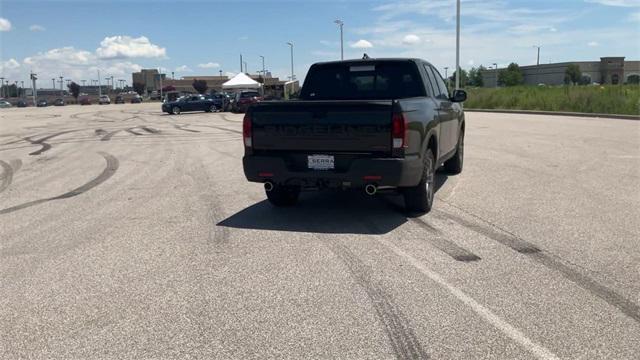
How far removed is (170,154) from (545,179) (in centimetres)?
923

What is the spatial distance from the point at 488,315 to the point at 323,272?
152cm

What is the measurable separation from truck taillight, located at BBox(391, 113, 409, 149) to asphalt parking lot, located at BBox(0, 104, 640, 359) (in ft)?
3.11

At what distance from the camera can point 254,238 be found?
646 cm

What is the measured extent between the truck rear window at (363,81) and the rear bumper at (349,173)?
1822 millimetres

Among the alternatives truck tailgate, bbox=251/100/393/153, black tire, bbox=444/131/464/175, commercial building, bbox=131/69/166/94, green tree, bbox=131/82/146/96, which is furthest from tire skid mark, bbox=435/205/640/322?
green tree, bbox=131/82/146/96

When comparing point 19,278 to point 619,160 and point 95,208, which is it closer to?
point 95,208

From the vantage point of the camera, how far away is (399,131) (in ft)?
21.6

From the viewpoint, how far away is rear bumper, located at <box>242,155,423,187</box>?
6633 mm

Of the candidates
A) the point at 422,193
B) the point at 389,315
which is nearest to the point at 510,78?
the point at 422,193

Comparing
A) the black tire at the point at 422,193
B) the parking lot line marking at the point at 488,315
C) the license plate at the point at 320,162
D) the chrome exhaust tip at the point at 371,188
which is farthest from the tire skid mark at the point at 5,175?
the parking lot line marking at the point at 488,315

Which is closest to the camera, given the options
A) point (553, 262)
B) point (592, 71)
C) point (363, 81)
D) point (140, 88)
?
point (553, 262)

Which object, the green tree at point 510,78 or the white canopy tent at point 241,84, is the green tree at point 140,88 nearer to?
the green tree at point 510,78

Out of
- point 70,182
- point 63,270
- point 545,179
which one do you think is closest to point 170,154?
point 70,182

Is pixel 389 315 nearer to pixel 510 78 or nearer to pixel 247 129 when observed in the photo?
pixel 247 129
